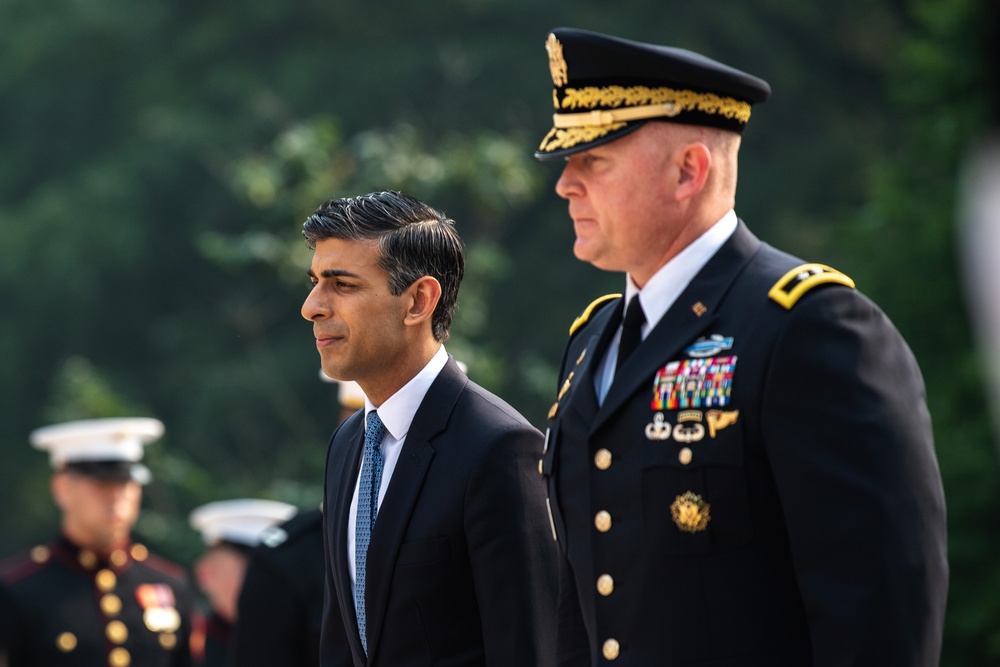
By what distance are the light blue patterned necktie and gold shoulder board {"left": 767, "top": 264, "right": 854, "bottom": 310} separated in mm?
1202

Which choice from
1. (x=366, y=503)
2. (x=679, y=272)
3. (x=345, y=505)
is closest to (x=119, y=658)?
(x=345, y=505)

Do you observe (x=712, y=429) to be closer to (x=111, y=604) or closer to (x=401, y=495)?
(x=401, y=495)

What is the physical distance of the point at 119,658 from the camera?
281 inches

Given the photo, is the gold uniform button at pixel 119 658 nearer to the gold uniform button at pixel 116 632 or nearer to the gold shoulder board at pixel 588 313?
the gold uniform button at pixel 116 632

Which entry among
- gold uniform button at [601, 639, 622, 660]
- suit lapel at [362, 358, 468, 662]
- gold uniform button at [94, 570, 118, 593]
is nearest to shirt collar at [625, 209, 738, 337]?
gold uniform button at [601, 639, 622, 660]

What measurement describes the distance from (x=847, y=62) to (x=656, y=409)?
1602 cm

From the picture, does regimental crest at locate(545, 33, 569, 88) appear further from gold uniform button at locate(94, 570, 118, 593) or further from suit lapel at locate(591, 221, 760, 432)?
gold uniform button at locate(94, 570, 118, 593)

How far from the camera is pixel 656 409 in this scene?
109 inches

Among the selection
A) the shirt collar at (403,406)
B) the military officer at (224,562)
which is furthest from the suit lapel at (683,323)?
the military officer at (224,562)

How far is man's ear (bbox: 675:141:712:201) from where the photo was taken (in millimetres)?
2850

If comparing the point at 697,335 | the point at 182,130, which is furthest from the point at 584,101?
the point at 182,130

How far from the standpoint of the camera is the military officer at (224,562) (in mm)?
8595

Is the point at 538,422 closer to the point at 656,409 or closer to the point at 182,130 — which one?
the point at 182,130

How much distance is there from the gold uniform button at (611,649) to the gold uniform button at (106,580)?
4908 mm
